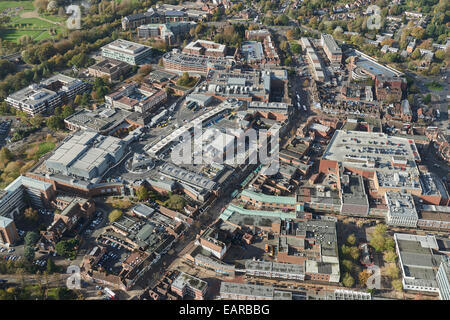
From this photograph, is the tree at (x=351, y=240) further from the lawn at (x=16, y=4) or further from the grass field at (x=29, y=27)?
the lawn at (x=16, y=4)

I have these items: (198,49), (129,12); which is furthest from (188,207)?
(129,12)

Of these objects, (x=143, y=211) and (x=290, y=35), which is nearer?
(x=143, y=211)

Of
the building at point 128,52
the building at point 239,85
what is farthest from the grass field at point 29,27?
the building at point 239,85

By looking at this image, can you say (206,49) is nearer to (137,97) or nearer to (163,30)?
(163,30)

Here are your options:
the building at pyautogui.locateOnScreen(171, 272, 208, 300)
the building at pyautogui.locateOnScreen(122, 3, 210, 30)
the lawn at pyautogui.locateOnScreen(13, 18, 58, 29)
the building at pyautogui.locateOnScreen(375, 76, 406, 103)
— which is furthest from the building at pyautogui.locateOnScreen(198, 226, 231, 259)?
the lawn at pyautogui.locateOnScreen(13, 18, 58, 29)

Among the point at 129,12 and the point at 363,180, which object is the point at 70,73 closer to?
the point at 129,12

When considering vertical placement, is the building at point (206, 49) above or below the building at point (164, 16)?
below

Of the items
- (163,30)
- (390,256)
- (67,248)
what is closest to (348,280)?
(390,256)
